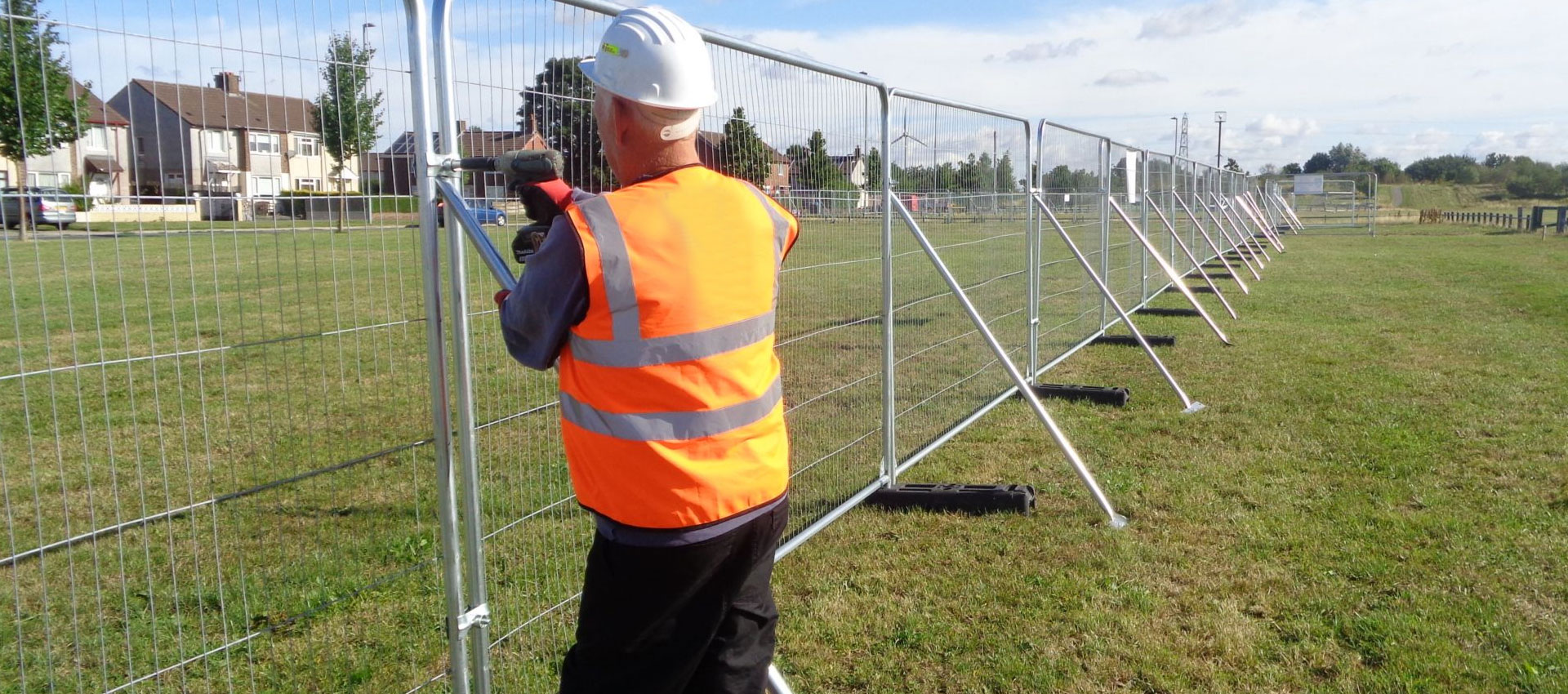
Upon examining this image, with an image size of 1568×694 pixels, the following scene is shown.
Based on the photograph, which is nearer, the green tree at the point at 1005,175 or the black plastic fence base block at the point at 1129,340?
the green tree at the point at 1005,175

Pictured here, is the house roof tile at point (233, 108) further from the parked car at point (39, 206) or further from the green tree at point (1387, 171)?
the green tree at point (1387, 171)

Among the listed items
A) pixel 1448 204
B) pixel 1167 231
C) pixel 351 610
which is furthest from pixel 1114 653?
pixel 1448 204

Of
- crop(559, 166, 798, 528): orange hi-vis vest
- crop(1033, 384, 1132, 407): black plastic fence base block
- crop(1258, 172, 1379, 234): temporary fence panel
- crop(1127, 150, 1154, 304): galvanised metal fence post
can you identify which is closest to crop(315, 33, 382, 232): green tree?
crop(559, 166, 798, 528): orange hi-vis vest

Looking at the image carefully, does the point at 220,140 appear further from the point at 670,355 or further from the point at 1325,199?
the point at 1325,199

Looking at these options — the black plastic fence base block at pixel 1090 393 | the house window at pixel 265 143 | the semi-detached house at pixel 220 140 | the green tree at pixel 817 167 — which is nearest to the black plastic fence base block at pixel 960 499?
the green tree at pixel 817 167

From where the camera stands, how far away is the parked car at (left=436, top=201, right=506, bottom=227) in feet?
9.25

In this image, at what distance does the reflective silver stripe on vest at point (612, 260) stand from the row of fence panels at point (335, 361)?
2.70 ft

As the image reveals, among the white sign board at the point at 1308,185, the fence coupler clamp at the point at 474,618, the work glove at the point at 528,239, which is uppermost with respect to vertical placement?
the white sign board at the point at 1308,185

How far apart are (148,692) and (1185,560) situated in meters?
4.03

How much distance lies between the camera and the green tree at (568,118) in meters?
3.15

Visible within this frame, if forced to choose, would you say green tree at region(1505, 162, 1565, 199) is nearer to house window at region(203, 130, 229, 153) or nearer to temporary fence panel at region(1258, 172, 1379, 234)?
temporary fence panel at region(1258, 172, 1379, 234)

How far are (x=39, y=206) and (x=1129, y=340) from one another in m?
10.3

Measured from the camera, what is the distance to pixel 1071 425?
7.65 m

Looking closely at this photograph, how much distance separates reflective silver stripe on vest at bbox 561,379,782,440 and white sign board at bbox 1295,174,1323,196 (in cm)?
4907
